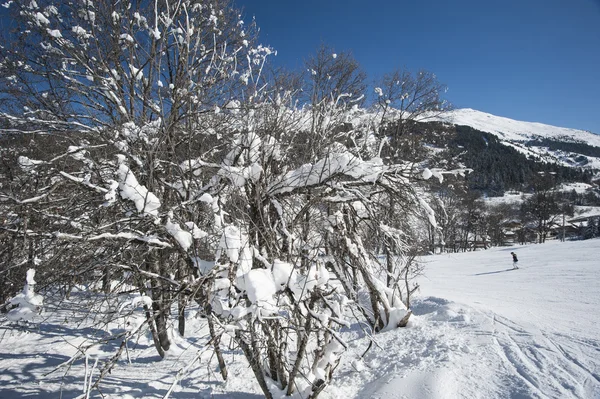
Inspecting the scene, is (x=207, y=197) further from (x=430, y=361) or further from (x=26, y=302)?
(x=430, y=361)

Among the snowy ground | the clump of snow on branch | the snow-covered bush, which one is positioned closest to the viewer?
the snow-covered bush

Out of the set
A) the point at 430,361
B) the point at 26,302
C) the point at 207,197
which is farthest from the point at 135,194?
the point at 430,361

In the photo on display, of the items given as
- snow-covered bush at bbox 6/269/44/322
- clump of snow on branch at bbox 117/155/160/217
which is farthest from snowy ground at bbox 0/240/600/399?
clump of snow on branch at bbox 117/155/160/217

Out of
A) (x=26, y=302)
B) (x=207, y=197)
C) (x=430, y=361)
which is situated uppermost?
(x=207, y=197)

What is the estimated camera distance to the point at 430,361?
5.32m

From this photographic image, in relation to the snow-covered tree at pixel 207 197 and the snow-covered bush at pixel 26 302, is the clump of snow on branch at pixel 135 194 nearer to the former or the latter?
the snow-covered tree at pixel 207 197

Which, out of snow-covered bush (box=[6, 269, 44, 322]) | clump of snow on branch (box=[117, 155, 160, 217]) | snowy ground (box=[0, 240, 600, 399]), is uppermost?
clump of snow on branch (box=[117, 155, 160, 217])

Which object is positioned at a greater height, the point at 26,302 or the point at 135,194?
the point at 135,194

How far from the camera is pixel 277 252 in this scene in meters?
3.86

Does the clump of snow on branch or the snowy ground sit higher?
the clump of snow on branch

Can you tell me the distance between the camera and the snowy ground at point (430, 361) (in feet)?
14.4

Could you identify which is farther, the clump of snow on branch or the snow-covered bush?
the clump of snow on branch

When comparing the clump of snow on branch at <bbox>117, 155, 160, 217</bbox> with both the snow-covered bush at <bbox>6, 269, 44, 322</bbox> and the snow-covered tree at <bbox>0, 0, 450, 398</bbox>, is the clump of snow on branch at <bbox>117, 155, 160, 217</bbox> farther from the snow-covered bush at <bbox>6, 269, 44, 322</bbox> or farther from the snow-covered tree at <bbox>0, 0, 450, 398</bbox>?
the snow-covered bush at <bbox>6, 269, 44, 322</bbox>

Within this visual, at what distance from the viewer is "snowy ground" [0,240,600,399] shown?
172 inches
